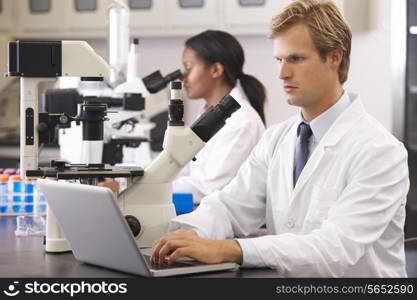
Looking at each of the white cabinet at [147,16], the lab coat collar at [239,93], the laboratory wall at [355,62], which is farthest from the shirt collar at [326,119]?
the white cabinet at [147,16]

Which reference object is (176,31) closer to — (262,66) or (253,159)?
(262,66)

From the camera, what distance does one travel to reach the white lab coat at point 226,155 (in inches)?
126

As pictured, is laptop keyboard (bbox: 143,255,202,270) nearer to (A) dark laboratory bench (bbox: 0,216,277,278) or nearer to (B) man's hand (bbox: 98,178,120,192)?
(A) dark laboratory bench (bbox: 0,216,277,278)

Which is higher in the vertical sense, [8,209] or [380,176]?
[380,176]

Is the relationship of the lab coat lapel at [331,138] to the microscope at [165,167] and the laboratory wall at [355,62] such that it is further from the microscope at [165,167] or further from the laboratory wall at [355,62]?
the laboratory wall at [355,62]

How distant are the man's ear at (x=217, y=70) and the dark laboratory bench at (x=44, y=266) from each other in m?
1.56

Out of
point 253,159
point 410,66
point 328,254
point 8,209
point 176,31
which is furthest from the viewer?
point 176,31

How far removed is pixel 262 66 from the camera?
18.4 ft

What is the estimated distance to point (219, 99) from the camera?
11.2 feet

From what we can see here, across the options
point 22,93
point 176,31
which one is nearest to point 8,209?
point 22,93

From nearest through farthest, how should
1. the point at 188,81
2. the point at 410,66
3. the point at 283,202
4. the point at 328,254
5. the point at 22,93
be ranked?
the point at 328,254
the point at 22,93
the point at 283,202
the point at 188,81
the point at 410,66

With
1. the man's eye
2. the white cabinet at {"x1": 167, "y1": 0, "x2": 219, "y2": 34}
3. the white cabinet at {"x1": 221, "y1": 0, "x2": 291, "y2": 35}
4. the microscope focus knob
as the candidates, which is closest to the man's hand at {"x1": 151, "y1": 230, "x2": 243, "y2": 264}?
the microscope focus knob

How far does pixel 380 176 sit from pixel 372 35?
3434mm

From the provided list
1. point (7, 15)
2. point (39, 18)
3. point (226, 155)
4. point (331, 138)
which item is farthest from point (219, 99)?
point (7, 15)
